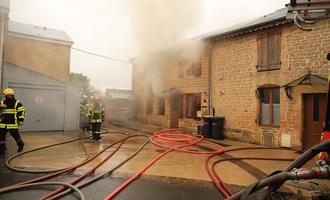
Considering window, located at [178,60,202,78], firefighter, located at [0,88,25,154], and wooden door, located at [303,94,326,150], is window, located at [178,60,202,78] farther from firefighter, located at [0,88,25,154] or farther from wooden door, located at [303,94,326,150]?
firefighter, located at [0,88,25,154]

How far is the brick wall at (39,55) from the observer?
13.6 metres

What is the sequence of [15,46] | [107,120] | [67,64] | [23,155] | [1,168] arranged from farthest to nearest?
[107,120] → [67,64] → [15,46] → [23,155] → [1,168]

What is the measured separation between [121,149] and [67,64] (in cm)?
1007

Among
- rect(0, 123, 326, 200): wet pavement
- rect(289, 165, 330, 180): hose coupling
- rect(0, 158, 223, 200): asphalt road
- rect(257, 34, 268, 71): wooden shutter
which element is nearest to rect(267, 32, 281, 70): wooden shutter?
rect(257, 34, 268, 71): wooden shutter

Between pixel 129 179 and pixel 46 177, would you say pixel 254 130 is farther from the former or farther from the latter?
pixel 46 177

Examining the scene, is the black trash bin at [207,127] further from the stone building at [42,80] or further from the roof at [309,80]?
the stone building at [42,80]

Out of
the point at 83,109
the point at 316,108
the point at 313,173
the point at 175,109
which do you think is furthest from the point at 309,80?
the point at 83,109

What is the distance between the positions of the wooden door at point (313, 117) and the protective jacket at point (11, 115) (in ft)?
31.7

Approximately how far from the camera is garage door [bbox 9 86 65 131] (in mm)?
10875

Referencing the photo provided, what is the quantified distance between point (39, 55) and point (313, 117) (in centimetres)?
1525

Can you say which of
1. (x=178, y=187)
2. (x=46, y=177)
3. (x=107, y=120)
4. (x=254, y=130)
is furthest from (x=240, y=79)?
(x=107, y=120)

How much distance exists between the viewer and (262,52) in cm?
974

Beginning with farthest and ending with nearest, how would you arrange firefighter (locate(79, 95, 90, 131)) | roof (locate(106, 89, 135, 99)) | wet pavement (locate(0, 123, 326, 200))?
roof (locate(106, 89, 135, 99)), firefighter (locate(79, 95, 90, 131)), wet pavement (locate(0, 123, 326, 200))

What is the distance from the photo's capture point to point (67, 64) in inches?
599
